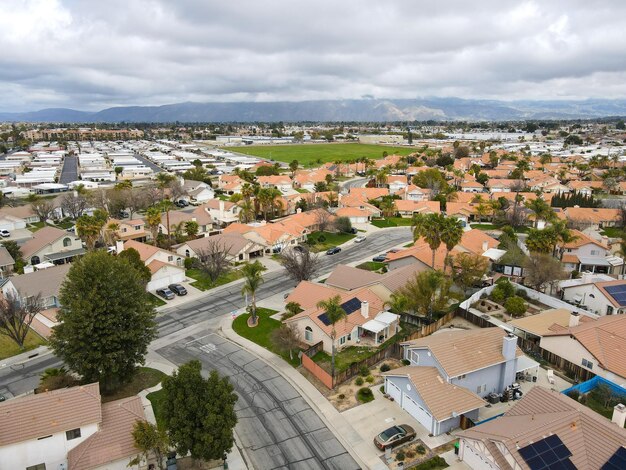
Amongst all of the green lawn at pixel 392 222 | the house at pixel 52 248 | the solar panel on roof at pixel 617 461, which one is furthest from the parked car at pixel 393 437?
the green lawn at pixel 392 222

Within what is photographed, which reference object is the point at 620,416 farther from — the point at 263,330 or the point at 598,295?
the point at 263,330

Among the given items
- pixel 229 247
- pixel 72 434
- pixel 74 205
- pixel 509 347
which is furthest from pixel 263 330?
pixel 74 205

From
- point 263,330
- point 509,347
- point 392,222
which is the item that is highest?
point 509,347

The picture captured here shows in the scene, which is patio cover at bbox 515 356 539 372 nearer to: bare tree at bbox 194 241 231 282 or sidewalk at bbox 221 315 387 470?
sidewalk at bbox 221 315 387 470

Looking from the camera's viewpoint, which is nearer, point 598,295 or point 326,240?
point 598,295

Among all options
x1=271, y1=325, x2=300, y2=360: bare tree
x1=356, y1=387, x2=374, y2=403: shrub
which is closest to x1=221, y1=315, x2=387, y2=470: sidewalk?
x1=271, y1=325, x2=300, y2=360: bare tree

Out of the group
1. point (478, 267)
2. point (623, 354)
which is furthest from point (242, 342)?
point (623, 354)

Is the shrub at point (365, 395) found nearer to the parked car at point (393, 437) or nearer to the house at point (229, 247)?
the parked car at point (393, 437)

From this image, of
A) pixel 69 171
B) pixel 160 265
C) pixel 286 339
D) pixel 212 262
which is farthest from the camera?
pixel 69 171
